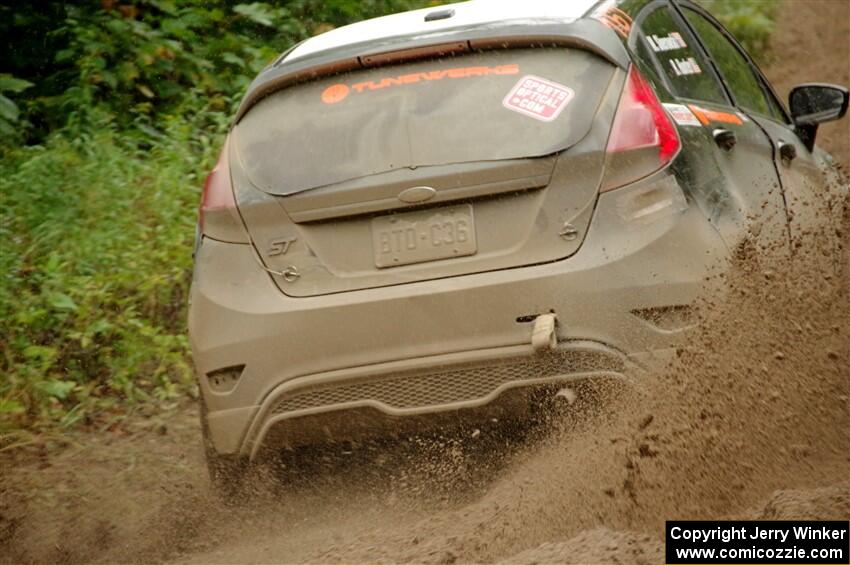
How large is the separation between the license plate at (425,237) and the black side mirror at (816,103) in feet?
7.32

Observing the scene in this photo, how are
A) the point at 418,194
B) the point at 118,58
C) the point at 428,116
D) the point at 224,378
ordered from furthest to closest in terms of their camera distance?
the point at 118,58
the point at 224,378
the point at 428,116
the point at 418,194

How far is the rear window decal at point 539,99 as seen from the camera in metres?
4.41

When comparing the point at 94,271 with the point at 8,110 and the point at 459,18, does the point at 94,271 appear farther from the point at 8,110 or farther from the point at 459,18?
the point at 459,18

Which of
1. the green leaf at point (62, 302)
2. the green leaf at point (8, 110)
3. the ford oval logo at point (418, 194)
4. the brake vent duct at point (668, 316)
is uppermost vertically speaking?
the ford oval logo at point (418, 194)

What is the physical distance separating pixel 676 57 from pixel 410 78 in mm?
1238

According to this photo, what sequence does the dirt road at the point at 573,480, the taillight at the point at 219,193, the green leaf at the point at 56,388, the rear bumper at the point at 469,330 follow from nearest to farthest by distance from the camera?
the dirt road at the point at 573,480
the rear bumper at the point at 469,330
the taillight at the point at 219,193
the green leaf at the point at 56,388

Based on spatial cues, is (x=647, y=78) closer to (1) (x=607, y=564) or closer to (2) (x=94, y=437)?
(1) (x=607, y=564)

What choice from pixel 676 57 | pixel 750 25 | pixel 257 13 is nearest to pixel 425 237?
pixel 676 57

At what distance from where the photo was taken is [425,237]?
4418 millimetres

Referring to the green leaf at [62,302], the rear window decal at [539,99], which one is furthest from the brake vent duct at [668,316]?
the green leaf at [62,302]

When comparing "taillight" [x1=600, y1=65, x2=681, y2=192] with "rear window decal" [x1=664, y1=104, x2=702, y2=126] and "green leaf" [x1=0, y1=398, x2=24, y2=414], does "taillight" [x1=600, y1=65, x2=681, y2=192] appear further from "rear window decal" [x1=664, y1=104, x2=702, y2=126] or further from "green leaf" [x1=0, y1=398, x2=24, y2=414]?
"green leaf" [x1=0, y1=398, x2=24, y2=414]

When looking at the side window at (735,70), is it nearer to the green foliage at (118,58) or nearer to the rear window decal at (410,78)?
the rear window decal at (410,78)

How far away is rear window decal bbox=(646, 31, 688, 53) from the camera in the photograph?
5.10 metres

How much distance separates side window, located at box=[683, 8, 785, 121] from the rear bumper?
5.42 ft
